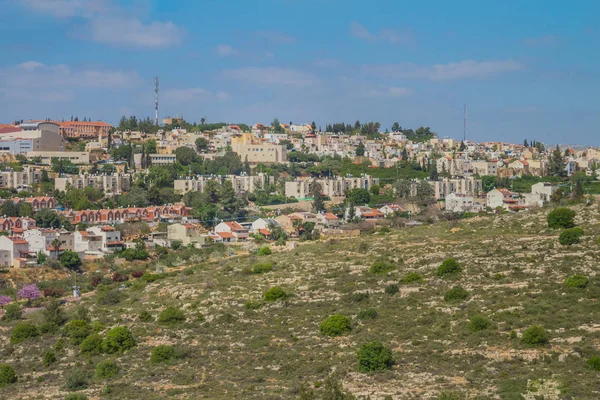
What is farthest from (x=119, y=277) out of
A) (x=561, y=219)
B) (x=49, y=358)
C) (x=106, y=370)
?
(x=561, y=219)

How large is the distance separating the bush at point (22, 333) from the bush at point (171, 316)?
16.7 ft

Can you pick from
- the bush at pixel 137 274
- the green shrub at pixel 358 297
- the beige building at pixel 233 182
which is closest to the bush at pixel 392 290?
the green shrub at pixel 358 297

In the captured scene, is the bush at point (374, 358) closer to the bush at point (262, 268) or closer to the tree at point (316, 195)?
the bush at point (262, 268)

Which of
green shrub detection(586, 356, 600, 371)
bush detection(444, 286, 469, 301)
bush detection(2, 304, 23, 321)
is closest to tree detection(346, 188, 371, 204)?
bush detection(2, 304, 23, 321)

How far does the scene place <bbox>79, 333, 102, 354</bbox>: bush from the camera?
107 ft

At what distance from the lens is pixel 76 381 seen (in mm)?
28453

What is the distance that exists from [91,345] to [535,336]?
15.1 metres

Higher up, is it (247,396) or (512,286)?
(512,286)

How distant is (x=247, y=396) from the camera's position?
2536 centimetres

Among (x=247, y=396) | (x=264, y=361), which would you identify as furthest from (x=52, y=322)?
(x=247, y=396)

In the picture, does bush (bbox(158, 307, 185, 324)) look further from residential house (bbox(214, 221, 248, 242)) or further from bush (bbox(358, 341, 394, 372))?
residential house (bbox(214, 221, 248, 242))

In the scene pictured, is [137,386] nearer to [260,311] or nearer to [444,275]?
[260,311]

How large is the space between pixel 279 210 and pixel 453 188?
69.9 ft

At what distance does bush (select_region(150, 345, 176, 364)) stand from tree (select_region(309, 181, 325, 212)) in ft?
179
